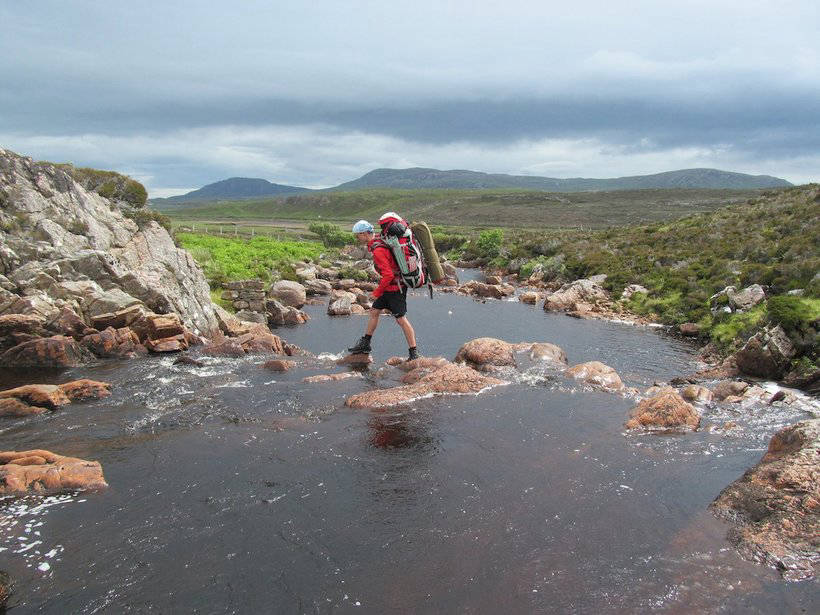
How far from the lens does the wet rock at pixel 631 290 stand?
33362mm

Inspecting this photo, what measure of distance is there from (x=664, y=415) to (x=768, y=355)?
796 centimetres

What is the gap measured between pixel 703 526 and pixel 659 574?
1.42 metres

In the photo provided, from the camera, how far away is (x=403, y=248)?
13.6 metres

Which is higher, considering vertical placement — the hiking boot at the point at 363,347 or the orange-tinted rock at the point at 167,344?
the hiking boot at the point at 363,347

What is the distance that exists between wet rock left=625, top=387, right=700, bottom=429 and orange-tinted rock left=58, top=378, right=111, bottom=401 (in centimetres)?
1150

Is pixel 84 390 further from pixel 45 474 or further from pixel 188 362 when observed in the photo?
pixel 45 474

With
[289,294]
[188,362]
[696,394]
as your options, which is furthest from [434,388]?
[289,294]

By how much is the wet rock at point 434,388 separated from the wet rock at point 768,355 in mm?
8726

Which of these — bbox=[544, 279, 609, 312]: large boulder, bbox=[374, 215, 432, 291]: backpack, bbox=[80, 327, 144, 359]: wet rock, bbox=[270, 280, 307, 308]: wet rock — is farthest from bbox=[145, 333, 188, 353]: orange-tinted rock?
bbox=[544, 279, 609, 312]: large boulder

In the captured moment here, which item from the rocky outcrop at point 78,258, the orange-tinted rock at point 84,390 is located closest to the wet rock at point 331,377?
the orange-tinted rock at point 84,390

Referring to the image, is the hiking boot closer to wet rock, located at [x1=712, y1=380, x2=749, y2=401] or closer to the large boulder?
wet rock, located at [x1=712, y1=380, x2=749, y2=401]

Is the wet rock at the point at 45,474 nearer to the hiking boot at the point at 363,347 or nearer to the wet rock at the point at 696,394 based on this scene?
the hiking boot at the point at 363,347

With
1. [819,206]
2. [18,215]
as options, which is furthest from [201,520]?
[819,206]

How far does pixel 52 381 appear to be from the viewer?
14055 millimetres
